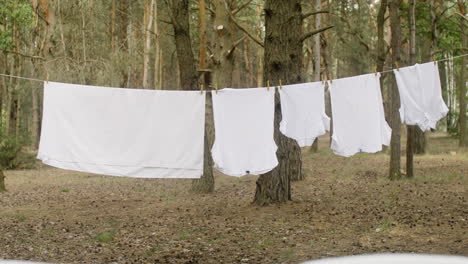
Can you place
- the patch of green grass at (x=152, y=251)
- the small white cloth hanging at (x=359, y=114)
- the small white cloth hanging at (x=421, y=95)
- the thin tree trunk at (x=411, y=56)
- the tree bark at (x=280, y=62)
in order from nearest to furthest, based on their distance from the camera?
the patch of green grass at (x=152, y=251) → the small white cloth hanging at (x=359, y=114) → the small white cloth hanging at (x=421, y=95) → the tree bark at (x=280, y=62) → the thin tree trunk at (x=411, y=56)

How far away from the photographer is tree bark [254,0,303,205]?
343 inches

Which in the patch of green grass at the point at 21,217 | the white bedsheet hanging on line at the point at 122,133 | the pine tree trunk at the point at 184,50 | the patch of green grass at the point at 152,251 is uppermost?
the pine tree trunk at the point at 184,50

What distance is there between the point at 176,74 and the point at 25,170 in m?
15.8

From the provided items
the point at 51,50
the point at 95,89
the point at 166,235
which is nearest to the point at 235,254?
the point at 166,235

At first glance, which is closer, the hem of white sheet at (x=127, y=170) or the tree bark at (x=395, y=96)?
the hem of white sheet at (x=127, y=170)

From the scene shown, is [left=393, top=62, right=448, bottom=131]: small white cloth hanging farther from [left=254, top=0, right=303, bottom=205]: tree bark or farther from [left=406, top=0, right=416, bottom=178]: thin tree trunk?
[left=406, top=0, right=416, bottom=178]: thin tree trunk

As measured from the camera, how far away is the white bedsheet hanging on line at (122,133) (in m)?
7.30

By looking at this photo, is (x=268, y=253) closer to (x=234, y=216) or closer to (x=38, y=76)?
(x=234, y=216)

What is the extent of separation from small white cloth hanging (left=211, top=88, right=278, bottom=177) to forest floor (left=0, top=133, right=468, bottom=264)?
41.8 inches

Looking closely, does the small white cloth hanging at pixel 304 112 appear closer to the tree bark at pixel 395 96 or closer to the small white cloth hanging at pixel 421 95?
the small white cloth hanging at pixel 421 95

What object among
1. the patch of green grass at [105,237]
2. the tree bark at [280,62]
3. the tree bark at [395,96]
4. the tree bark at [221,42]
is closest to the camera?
the patch of green grass at [105,237]

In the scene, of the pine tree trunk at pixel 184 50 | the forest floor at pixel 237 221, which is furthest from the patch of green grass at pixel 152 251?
the pine tree trunk at pixel 184 50

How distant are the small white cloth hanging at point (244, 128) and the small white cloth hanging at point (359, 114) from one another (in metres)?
0.92

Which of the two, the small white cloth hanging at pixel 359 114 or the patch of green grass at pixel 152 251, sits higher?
the small white cloth hanging at pixel 359 114
